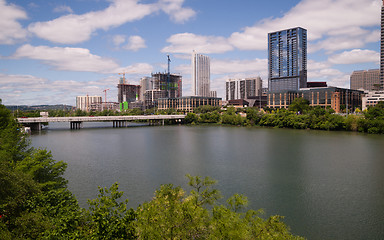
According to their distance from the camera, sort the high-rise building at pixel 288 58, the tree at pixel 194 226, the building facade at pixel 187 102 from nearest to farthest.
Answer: the tree at pixel 194 226 < the building facade at pixel 187 102 < the high-rise building at pixel 288 58

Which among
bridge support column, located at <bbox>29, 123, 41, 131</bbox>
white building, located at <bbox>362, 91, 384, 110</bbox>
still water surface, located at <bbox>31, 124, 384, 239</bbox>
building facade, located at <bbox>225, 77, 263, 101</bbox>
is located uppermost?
building facade, located at <bbox>225, 77, 263, 101</bbox>

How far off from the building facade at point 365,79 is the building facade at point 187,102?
4133 inches

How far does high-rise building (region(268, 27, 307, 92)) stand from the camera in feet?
445

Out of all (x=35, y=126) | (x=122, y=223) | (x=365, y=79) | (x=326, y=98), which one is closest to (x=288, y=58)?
(x=326, y=98)

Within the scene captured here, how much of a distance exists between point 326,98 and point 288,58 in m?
56.5

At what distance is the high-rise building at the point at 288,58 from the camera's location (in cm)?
13562

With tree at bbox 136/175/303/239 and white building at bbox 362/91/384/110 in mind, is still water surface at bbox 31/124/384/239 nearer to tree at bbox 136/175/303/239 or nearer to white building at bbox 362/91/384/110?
tree at bbox 136/175/303/239

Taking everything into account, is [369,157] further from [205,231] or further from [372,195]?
[205,231]

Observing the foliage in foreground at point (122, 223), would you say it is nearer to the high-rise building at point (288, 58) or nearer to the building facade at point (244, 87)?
the high-rise building at point (288, 58)

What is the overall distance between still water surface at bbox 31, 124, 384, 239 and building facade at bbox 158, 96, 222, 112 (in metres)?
87.2

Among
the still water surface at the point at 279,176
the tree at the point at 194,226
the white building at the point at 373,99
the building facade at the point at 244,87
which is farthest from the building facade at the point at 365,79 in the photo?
the tree at the point at 194,226

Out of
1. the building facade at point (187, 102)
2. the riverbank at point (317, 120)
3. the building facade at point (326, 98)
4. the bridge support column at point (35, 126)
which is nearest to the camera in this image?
the riverbank at point (317, 120)

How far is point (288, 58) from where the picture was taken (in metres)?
139

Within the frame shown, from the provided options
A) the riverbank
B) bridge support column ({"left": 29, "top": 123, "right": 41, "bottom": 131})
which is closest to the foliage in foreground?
the riverbank
